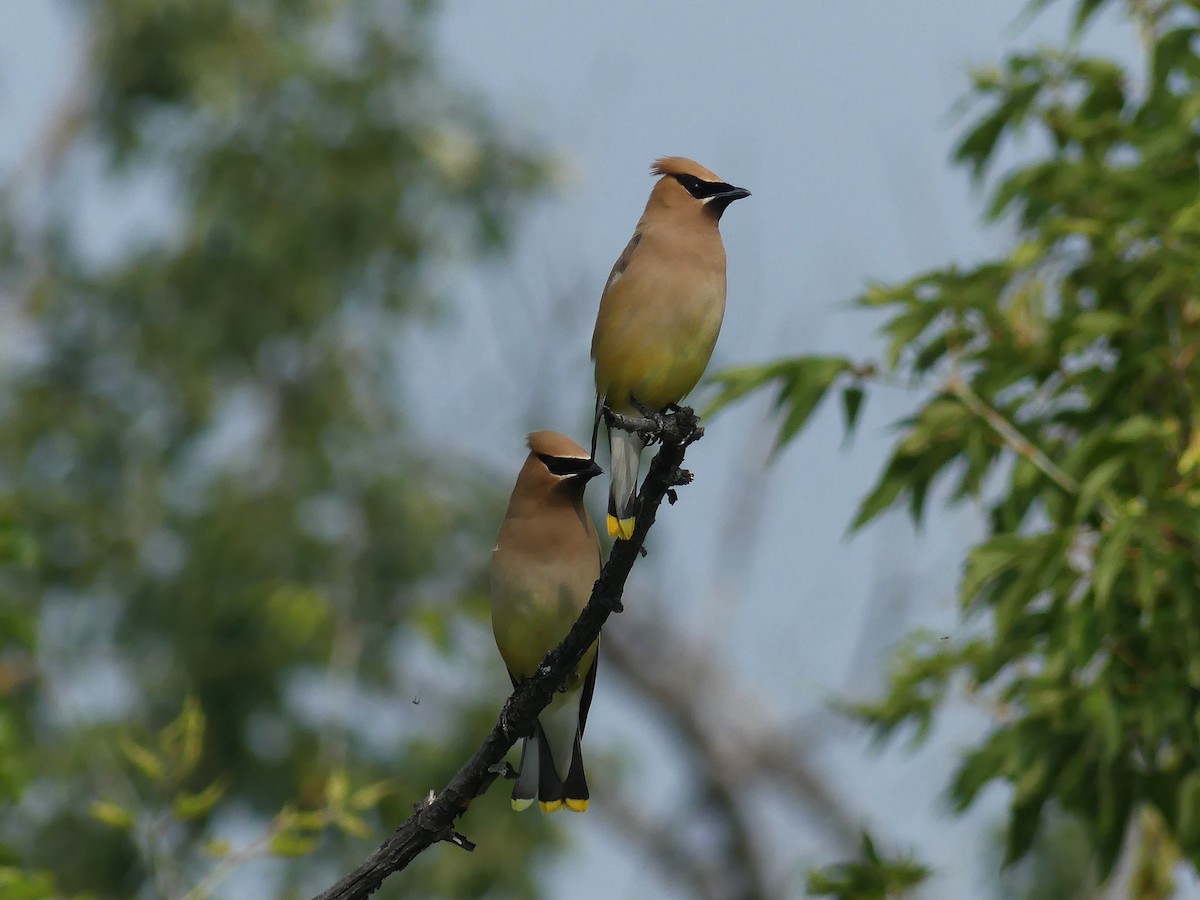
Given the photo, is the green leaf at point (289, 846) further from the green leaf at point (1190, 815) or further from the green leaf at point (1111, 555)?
the green leaf at point (1190, 815)

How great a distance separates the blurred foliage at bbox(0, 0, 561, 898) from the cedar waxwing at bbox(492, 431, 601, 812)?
7001 millimetres

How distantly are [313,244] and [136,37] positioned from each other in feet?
9.97

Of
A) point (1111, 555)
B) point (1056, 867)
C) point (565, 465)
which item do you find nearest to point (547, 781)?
point (565, 465)

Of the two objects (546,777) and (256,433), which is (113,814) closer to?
(546,777)

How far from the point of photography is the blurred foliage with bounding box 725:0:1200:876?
4.48 metres

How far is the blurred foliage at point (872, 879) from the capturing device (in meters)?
4.39

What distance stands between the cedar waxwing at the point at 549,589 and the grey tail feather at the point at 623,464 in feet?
0.23

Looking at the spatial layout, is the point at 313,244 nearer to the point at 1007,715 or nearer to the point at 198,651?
the point at 198,651

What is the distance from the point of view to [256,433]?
562 inches

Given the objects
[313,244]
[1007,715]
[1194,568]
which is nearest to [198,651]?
[313,244]

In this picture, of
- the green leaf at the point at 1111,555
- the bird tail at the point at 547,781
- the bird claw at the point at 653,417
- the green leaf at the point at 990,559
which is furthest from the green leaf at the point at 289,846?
the green leaf at the point at 1111,555

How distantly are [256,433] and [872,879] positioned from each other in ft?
34.6

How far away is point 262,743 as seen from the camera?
40.6 ft

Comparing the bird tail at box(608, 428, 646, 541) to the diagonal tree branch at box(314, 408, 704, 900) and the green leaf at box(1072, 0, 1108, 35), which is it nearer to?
the diagonal tree branch at box(314, 408, 704, 900)
